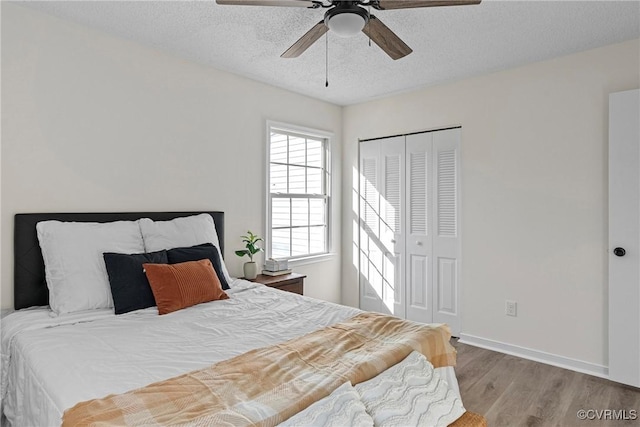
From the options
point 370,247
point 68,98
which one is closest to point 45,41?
point 68,98

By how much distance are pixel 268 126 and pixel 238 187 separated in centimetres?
71

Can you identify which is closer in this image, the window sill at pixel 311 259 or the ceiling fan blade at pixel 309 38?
the ceiling fan blade at pixel 309 38

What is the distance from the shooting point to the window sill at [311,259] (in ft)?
13.6

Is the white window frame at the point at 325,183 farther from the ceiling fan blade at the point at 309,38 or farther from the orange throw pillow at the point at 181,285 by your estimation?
the ceiling fan blade at the point at 309,38

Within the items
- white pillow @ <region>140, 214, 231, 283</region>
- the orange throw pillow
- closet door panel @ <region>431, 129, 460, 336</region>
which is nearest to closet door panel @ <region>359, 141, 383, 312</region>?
closet door panel @ <region>431, 129, 460, 336</region>

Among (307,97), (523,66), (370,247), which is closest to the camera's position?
(523,66)

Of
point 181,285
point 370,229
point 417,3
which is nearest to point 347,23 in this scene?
point 417,3

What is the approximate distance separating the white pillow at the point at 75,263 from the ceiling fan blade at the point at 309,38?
165 centimetres

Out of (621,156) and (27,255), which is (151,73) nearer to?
(27,255)

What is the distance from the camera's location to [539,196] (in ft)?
10.8

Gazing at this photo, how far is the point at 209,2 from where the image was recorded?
231cm

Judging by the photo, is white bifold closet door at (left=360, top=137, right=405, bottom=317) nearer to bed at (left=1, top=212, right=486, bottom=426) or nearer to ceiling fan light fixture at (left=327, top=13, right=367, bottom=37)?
bed at (left=1, top=212, right=486, bottom=426)

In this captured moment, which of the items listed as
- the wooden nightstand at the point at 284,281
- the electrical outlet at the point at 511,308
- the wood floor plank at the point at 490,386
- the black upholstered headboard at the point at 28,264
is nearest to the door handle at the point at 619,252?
the electrical outlet at the point at 511,308

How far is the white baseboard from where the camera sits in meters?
3.00
